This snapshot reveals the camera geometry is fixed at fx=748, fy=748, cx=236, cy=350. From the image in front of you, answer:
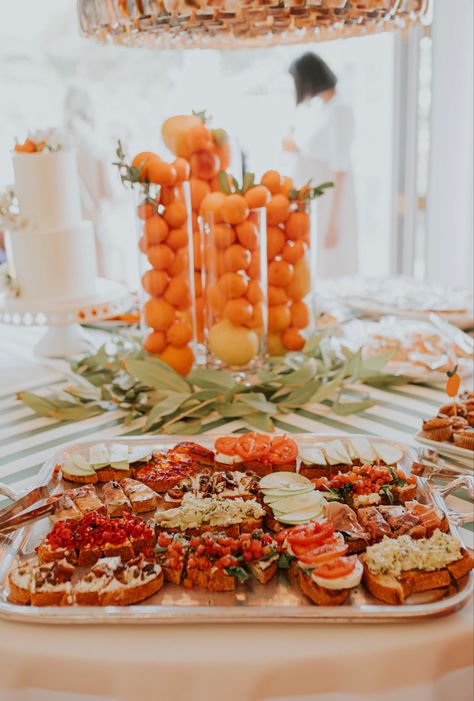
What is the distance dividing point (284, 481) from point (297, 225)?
2.30 feet

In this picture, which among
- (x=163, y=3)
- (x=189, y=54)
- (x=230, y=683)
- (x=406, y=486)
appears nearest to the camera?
(x=230, y=683)

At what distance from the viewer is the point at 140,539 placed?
2.95 ft

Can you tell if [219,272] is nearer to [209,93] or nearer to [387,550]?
[387,550]

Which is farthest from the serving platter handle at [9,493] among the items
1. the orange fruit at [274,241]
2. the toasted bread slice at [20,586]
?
the orange fruit at [274,241]

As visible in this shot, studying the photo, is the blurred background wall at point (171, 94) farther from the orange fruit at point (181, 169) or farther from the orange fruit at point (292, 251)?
the orange fruit at point (181, 169)

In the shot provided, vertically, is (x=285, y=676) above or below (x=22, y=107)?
below

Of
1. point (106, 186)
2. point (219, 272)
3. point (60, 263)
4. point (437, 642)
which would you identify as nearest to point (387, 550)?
point (437, 642)

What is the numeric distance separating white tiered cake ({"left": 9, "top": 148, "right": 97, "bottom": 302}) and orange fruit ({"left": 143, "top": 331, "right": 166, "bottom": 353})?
14.6 inches

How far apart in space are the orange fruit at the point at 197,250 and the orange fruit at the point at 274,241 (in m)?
0.16

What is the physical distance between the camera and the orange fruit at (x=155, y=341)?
5.06 ft

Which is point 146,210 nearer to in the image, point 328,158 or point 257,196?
point 257,196

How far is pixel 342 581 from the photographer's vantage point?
0.79m

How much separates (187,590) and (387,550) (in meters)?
0.23

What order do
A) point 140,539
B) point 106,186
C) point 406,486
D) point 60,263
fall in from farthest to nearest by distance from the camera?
1. point 106,186
2. point 60,263
3. point 406,486
4. point 140,539
